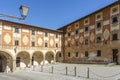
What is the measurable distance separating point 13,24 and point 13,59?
20.7 ft

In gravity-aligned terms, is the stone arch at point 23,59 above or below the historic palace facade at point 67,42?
below

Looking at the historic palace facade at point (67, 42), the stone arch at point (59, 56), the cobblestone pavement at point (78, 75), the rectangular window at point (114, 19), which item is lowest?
the cobblestone pavement at point (78, 75)

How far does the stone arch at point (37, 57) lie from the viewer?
3422 centimetres

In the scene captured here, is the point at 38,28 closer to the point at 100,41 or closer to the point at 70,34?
the point at 70,34

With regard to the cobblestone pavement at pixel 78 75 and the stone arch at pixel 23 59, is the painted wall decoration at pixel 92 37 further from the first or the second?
the stone arch at pixel 23 59

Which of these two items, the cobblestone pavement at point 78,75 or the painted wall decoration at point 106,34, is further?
the painted wall decoration at point 106,34

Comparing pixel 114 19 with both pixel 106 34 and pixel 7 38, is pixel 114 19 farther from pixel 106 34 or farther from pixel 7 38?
pixel 7 38

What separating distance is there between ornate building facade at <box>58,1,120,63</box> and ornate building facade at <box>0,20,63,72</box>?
3.94m

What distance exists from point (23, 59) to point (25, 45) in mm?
3285

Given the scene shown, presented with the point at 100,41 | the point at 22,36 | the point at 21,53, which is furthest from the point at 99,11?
the point at 21,53

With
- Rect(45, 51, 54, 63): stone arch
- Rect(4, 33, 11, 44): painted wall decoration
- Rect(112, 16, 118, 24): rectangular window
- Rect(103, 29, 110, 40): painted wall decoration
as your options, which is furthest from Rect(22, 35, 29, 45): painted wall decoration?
Rect(112, 16, 118, 24): rectangular window

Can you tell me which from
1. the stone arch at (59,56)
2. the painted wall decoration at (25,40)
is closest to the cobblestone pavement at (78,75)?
the painted wall decoration at (25,40)

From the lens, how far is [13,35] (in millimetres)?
28984

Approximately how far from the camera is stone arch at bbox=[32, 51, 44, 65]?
34.2m
